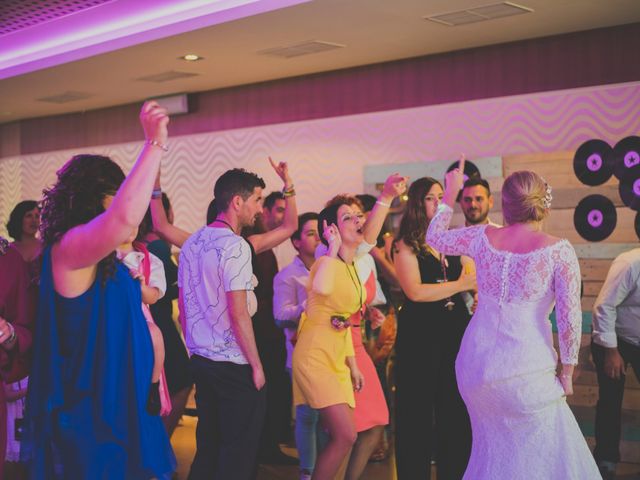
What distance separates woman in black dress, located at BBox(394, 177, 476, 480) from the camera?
4.06 meters

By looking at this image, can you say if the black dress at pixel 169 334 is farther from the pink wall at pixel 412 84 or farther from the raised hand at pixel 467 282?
the pink wall at pixel 412 84

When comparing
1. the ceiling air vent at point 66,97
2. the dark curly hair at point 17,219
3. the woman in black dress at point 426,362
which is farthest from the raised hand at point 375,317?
the ceiling air vent at point 66,97

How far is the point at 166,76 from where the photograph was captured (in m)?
7.14

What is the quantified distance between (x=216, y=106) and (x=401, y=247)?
4.34m

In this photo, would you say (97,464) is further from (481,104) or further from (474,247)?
(481,104)

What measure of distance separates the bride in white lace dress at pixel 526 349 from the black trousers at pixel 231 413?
2.94ft

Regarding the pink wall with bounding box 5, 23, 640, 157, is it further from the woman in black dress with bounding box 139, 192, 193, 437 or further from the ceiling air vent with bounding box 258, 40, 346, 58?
the woman in black dress with bounding box 139, 192, 193, 437

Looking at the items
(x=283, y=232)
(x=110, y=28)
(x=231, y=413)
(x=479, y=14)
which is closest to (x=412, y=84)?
(x=479, y=14)

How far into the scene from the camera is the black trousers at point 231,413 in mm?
3195

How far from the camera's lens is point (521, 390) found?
10.3 ft

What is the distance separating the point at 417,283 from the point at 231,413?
1.29m

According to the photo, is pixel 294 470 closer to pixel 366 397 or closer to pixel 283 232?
pixel 366 397

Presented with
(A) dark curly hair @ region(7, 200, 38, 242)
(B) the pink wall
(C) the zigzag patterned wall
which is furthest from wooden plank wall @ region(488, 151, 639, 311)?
(A) dark curly hair @ region(7, 200, 38, 242)

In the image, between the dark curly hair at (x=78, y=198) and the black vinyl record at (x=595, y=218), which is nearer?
the dark curly hair at (x=78, y=198)
